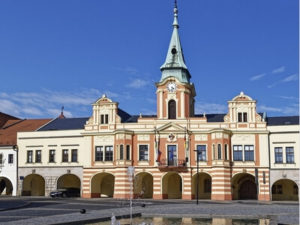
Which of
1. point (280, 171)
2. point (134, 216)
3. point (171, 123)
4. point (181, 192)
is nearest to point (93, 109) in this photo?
point (171, 123)

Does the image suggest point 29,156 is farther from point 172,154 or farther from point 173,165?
point 173,165

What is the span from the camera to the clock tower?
58.4 metres

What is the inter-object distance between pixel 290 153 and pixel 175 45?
794 inches

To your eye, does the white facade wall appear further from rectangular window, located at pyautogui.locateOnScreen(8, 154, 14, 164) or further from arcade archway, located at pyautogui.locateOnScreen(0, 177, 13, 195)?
arcade archway, located at pyautogui.locateOnScreen(0, 177, 13, 195)

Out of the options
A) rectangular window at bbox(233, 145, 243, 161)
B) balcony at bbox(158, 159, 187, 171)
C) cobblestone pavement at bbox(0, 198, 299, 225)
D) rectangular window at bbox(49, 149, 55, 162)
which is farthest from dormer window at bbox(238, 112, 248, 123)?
rectangular window at bbox(49, 149, 55, 162)

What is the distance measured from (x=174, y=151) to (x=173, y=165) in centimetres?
188

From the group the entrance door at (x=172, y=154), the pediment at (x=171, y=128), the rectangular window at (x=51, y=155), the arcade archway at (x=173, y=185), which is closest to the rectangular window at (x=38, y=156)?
the rectangular window at (x=51, y=155)

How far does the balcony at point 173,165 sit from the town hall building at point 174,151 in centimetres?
12

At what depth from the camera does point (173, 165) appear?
56.6 meters

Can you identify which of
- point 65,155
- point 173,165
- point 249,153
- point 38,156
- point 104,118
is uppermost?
point 104,118

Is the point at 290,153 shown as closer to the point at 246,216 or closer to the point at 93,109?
the point at 93,109

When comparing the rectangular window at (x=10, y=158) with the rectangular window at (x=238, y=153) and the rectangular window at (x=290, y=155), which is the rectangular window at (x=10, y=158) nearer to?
the rectangular window at (x=238, y=153)

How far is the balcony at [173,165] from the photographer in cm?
5628

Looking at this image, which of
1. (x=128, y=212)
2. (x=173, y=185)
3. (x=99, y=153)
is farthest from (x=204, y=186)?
(x=128, y=212)
